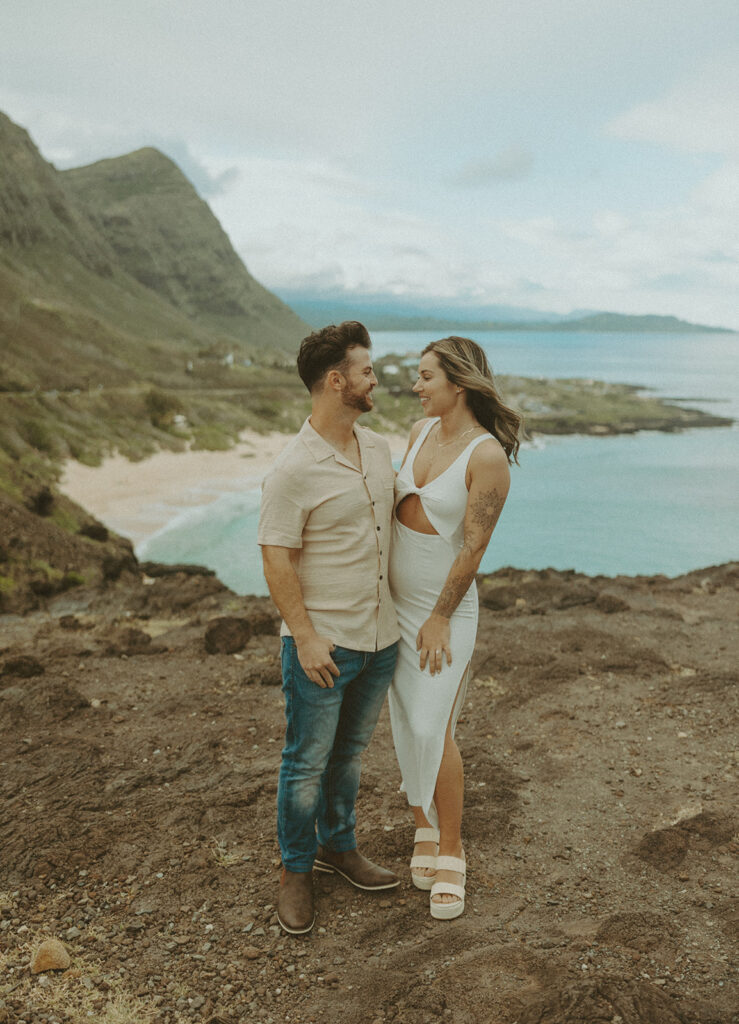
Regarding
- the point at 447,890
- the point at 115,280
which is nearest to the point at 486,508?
the point at 447,890

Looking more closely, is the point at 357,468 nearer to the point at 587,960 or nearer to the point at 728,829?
the point at 587,960

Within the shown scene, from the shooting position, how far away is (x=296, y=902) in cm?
287

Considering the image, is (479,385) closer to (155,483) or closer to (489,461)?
(489,461)

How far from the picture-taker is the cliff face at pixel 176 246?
100 metres

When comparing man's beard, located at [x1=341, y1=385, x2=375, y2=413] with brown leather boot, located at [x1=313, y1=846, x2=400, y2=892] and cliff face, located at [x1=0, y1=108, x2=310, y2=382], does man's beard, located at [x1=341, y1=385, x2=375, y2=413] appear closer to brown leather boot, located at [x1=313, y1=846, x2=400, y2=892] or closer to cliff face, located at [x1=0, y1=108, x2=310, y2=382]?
brown leather boot, located at [x1=313, y1=846, x2=400, y2=892]

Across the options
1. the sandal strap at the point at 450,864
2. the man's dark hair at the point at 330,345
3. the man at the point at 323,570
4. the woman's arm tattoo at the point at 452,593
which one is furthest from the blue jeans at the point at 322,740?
the man's dark hair at the point at 330,345

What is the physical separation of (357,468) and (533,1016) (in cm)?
179

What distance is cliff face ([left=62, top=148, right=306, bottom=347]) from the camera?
330 ft

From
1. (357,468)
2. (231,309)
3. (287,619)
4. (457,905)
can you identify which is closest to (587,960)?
(457,905)

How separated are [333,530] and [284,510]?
0.19 meters

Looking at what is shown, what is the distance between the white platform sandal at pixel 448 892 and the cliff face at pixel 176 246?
103 metres

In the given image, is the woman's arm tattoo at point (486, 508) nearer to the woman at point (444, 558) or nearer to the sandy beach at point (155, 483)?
the woman at point (444, 558)

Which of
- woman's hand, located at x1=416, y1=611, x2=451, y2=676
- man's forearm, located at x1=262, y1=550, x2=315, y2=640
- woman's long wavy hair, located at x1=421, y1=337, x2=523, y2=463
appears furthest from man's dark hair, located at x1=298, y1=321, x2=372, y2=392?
woman's hand, located at x1=416, y1=611, x2=451, y2=676

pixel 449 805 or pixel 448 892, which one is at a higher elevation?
pixel 449 805
